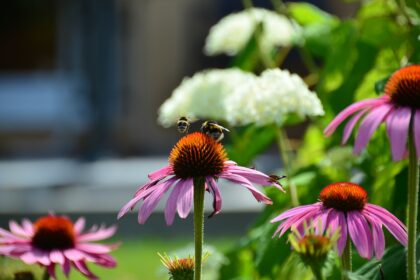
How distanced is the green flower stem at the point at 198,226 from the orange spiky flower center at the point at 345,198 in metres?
0.15

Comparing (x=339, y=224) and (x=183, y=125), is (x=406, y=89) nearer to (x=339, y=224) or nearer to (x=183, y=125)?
(x=339, y=224)

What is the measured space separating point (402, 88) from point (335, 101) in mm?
639

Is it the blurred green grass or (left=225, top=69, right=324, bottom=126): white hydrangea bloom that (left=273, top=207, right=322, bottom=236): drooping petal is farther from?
the blurred green grass

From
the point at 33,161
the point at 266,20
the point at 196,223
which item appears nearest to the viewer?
the point at 196,223

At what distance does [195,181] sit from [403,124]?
0.80 feet

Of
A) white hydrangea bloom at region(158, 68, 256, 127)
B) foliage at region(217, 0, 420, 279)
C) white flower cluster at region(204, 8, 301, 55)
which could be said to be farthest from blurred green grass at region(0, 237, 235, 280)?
foliage at region(217, 0, 420, 279)

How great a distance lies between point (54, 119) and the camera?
11.3 metres

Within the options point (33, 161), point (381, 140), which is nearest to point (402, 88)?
Answer: point (381, 140)

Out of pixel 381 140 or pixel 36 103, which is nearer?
pixel 381 140

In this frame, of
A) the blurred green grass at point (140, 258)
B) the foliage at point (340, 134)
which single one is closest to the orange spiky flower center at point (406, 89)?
the foliage at point (340, 134)

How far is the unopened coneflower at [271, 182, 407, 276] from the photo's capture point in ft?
3.44

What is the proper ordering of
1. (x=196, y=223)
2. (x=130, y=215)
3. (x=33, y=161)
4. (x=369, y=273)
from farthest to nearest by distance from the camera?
(x=33, y=161)
(x=130, y=215)
(x=369, y=273)
(x=196, y=223)

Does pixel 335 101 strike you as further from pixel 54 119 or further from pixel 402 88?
pixel 54 119

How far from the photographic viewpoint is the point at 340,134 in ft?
5.80
